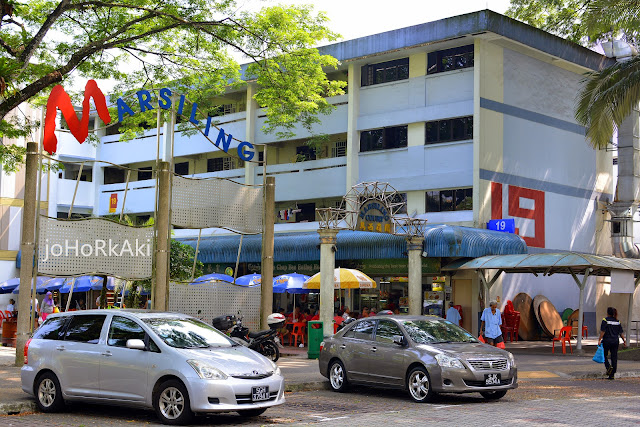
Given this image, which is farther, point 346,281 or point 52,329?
point 346,281

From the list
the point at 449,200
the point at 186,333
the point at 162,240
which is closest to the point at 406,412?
the point at 186,333

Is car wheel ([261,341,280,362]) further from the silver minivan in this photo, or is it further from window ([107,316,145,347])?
window ([107,316,145,347])

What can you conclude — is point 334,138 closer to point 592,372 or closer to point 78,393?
point 592,372

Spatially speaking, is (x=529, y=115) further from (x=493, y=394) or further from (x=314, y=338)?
(x=493, y=394)

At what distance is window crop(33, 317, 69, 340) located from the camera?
11936 mm

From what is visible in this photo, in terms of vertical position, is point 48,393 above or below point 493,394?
above

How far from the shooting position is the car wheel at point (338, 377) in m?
14.7

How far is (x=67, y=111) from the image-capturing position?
16.0 m

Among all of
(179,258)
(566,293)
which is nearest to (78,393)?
(179,258)

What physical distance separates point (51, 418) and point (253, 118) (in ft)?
88.9

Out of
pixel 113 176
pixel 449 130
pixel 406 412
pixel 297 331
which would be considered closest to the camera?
pixel 406 412

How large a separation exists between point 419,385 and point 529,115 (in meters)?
21.0

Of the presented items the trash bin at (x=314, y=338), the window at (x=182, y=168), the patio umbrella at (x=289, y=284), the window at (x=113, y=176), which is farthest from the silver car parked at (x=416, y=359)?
the window at (x=113, y=176)

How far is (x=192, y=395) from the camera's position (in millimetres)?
10125
